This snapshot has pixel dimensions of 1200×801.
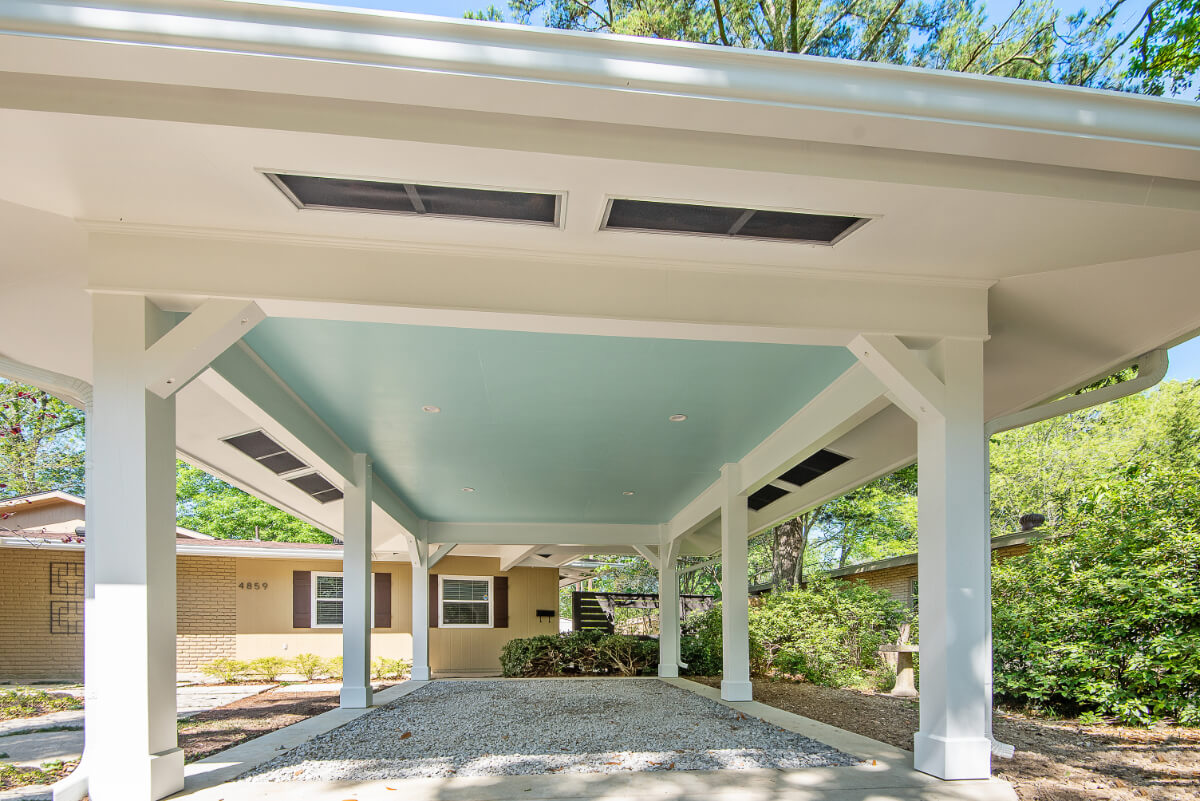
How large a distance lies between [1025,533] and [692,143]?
861 cm

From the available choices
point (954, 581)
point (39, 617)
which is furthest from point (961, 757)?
point (39, 617)

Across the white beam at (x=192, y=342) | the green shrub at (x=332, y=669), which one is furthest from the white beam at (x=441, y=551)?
the white beam at (x=192, y=342)

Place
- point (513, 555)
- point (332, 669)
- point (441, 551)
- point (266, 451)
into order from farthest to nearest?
point (513, 555) < point (441, 551) < point (332, 669) < point (266, 451)

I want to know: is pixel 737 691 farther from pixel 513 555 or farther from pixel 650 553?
pixel 513 555

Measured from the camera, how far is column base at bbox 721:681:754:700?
30.2 ft

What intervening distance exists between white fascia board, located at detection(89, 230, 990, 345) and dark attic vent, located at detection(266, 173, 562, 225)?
0.38 meters

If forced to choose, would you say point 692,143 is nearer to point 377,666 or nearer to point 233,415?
point 233,415

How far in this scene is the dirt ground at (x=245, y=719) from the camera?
20.6 ft

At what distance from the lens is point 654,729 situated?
6.85 metres

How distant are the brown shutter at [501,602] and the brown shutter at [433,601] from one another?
1233 millimetres

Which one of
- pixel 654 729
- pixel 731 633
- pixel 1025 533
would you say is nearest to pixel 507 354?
pixel 654 729

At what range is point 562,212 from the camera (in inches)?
159

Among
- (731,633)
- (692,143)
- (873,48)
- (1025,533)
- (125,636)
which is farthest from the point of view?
(873,48)

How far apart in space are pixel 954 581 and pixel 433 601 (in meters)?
14.8
